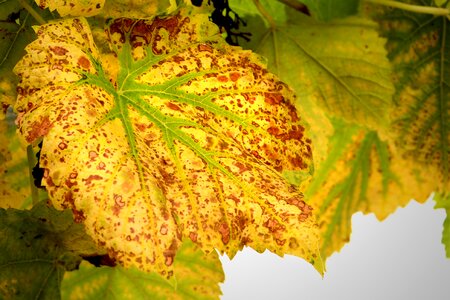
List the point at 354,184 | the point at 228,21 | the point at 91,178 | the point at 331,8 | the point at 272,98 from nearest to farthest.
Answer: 1. the point at 91,178
2. the point at 272,98
3. the point at 228,21
4. the point at 331,8
5. the point at 354,184

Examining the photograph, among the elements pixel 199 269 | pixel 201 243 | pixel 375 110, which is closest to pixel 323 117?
pixel 375 110

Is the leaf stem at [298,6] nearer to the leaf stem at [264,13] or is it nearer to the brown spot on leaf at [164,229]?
the leaf stem at [264,13]

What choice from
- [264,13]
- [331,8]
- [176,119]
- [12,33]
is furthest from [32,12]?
[331,8]

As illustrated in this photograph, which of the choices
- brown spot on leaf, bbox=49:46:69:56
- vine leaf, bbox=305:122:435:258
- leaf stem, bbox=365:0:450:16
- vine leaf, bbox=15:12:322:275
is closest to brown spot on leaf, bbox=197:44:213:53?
vine leaf, bbox=15:12:322:275

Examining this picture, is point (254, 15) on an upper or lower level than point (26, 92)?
upper

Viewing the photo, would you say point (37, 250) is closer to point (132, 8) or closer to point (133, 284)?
point (133, 284)

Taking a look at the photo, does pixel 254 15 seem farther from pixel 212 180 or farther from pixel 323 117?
pixel 212 180

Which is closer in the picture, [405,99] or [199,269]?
[199,269]

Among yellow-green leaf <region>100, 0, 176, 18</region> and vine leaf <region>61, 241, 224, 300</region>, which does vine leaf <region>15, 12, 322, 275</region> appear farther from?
vine leaf <region>61, 241, 224, 300</region>
